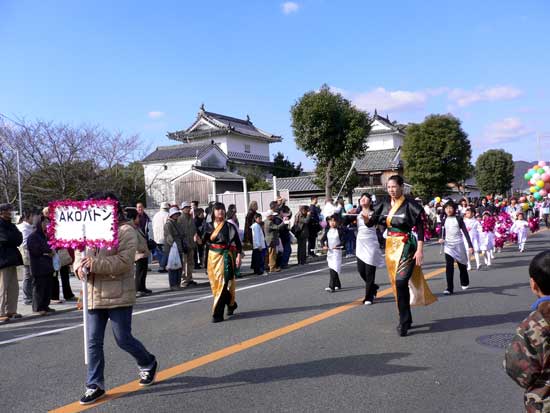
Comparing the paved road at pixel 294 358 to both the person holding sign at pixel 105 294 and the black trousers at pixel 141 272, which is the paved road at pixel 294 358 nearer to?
the person holding sign at pixel 105 294

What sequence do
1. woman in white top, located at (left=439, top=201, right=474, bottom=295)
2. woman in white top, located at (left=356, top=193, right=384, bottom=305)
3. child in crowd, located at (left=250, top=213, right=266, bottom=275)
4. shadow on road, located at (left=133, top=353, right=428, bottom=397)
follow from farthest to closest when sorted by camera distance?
child in crowd, located at (left=250, top=213, right=266, bottom=275)
woman in white top, located at (left=439, top=201, right=474, bottom=295)
woman in white top, located at (left=356, top=193, right=384, bottom=305)
shadow on road, located at (left=133, top=353, right=428, bottom=397)

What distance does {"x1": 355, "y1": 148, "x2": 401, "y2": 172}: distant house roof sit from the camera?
4978 cm

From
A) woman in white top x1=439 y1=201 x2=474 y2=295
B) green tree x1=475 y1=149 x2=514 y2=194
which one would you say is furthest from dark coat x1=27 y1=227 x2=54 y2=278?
green tree x1=475 y1=149 x2=514 y2=194

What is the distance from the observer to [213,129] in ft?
144

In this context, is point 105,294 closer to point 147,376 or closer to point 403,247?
point 147,376

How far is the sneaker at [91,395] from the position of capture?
457 centimetres

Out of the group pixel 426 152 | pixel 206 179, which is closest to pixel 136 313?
pixel 206 179

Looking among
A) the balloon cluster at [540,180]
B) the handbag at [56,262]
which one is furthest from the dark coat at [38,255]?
the balloon cluster at [540,180]

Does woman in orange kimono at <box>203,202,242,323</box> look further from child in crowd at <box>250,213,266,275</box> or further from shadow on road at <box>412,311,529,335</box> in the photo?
child in crowd at <box>250,213,266,275</box>

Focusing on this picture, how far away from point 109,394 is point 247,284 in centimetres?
739

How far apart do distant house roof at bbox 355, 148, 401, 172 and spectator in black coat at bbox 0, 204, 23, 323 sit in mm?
41886

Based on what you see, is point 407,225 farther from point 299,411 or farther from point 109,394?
point 109,394

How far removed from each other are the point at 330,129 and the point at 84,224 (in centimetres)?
2456

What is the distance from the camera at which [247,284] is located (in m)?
12.1
